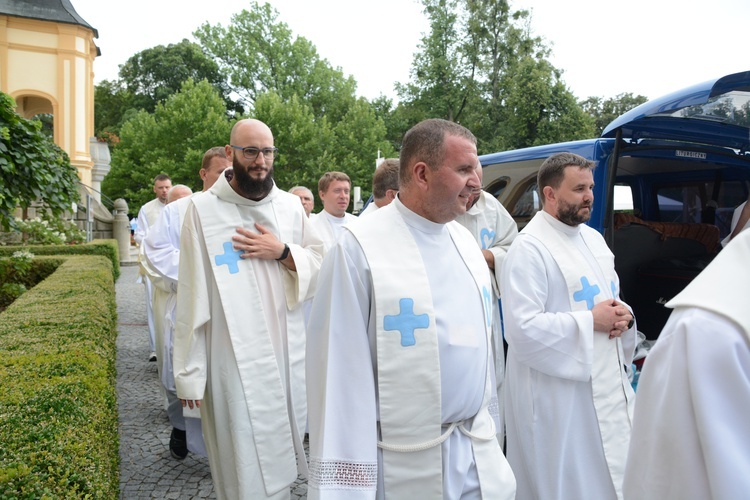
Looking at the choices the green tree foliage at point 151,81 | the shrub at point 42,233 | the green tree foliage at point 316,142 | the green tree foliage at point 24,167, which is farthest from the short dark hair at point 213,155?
the green tree foliage at point 151,81

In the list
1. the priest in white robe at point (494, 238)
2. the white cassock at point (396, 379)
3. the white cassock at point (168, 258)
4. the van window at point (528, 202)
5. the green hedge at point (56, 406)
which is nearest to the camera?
the green hedge at point (56, 406)

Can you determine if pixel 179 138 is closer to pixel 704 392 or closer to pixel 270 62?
pixel 270 62

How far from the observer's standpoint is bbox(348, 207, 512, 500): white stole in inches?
91.1

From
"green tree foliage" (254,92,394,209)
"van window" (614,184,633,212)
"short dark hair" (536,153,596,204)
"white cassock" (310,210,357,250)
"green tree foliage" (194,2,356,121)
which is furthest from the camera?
"green tree foliage" (194,2,356,121)

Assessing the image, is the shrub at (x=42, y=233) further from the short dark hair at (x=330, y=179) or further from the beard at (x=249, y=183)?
the beard at (x=249, y=183)

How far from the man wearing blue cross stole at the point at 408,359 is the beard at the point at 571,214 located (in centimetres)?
143

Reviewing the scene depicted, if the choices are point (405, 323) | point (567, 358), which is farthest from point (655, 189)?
point (405, 323)

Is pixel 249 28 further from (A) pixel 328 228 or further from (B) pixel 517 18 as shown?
(A) pixel 328 228

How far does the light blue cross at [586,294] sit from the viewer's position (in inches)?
141

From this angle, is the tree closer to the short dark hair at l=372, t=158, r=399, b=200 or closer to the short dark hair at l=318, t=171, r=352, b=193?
the short dark hair at l=318, t=171, r=352, b=193

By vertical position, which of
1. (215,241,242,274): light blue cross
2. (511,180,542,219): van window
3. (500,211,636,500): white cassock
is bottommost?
(500,211,636,500): white cassock

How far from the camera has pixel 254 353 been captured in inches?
135

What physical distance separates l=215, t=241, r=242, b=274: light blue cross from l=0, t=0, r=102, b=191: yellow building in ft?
85.0

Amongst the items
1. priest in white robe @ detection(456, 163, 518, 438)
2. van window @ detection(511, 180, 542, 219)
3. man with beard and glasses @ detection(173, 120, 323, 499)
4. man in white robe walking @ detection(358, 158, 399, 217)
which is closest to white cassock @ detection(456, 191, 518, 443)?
priest in white robe @ detection(456, 163, 518, 438)
